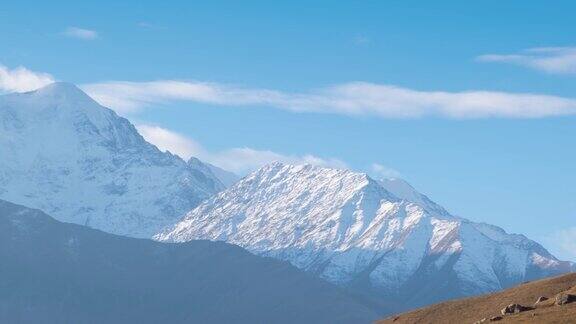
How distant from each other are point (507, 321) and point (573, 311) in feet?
33.0

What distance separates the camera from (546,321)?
190000 mm

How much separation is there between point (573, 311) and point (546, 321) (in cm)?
553

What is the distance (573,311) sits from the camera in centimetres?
19312

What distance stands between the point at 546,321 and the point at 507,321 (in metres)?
8.97
